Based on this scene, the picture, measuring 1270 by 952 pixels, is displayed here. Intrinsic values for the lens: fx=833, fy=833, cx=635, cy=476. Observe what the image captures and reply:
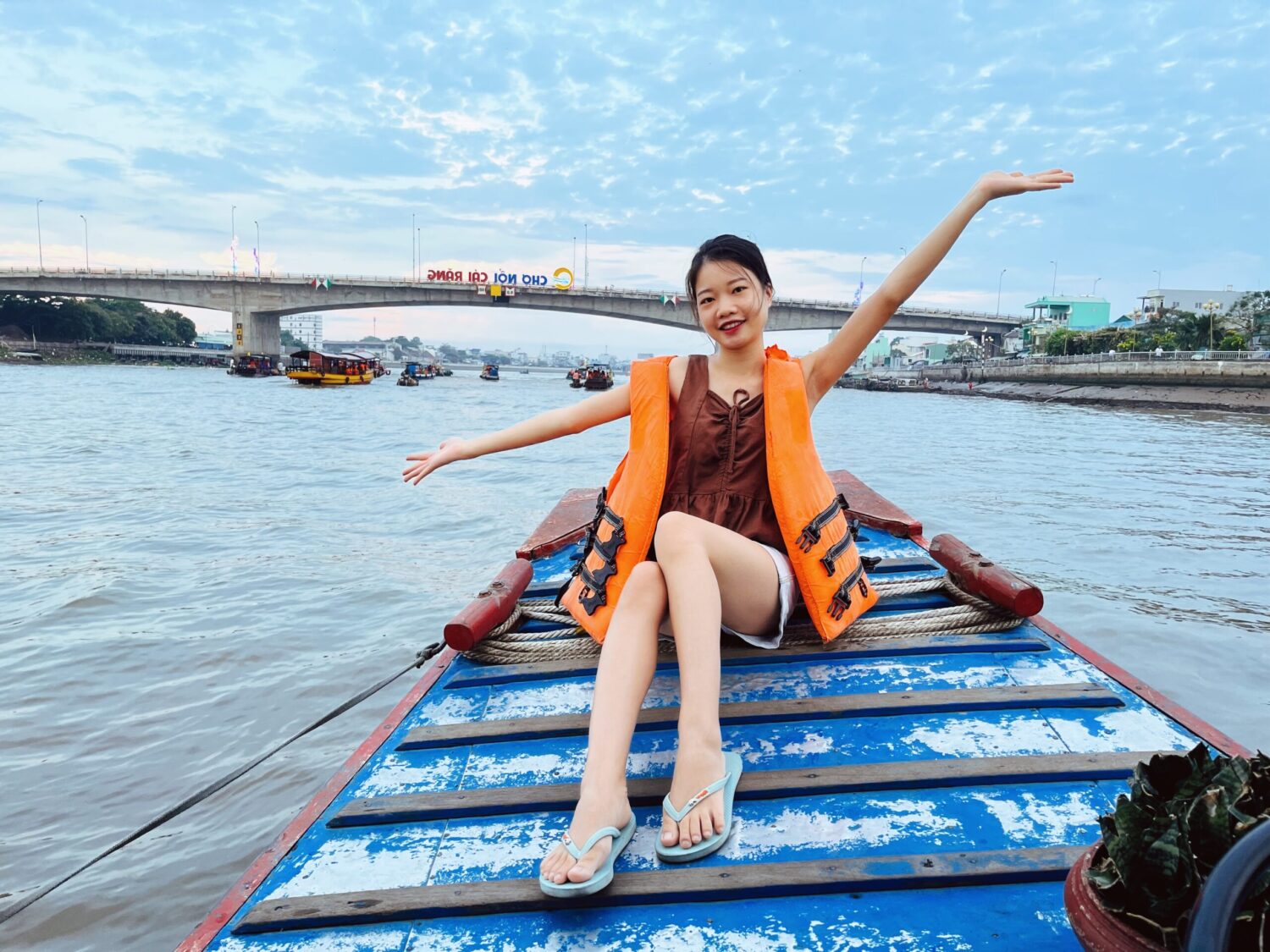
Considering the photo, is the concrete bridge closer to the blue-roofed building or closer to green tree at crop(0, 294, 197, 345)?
green tree at crop(0, 294, 197, 345)

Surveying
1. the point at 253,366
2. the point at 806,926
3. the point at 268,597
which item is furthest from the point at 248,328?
the point at 806,926

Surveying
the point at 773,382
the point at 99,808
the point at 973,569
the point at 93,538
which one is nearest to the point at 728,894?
the point at 773,382

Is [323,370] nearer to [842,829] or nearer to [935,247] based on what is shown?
[935,247]

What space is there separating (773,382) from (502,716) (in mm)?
1300

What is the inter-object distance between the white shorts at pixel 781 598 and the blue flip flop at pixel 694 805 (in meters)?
0.66

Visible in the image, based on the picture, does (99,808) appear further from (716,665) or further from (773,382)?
(773,382)

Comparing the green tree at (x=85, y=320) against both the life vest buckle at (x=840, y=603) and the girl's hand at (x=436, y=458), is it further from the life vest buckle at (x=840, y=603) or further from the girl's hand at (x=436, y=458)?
the life vest buckle at (x=840, y=603)

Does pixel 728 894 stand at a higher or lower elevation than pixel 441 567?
higher

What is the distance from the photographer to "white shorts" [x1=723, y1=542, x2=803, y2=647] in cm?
249

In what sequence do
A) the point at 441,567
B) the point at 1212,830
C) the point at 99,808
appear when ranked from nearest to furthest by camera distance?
the point at 1212,830 < the point at 99,808 < the point at 441,567

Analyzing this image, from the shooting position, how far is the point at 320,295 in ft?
157

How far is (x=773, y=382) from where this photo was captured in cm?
257

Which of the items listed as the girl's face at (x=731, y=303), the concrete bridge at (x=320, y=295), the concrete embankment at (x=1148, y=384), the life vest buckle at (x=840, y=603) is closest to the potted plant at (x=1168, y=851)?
the life vest buckle at (x=840, y=603)

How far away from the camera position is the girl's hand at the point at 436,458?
8.08 feet
